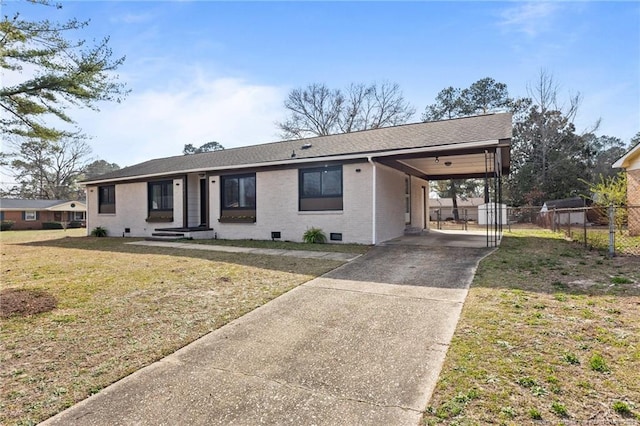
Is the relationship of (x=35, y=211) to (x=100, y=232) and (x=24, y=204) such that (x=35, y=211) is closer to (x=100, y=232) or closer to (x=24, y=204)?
(x=24, y=204)

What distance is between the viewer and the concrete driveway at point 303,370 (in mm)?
2506

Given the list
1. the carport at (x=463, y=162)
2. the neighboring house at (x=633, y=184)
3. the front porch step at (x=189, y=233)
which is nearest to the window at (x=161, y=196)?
the front porch step at (x=189, y=233)

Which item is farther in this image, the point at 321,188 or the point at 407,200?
the point at 407,200

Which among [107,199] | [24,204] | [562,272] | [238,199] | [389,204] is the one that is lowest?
[562,272]

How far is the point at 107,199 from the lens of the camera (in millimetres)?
18125

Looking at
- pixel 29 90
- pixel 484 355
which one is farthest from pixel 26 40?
pixel 484 355

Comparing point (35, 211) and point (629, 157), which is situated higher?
point (629, 157)

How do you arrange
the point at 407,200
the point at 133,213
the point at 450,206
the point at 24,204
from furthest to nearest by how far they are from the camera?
the point at 450,206 < the point at 24,204 < the point at 133,213 < the point at 407,200

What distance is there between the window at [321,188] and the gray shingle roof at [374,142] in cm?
59

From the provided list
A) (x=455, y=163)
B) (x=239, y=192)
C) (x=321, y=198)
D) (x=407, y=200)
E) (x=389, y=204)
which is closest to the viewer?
(x=321, y=198)

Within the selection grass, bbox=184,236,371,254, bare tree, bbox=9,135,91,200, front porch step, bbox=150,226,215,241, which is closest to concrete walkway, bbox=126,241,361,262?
grass, bbox=184,236,371,254

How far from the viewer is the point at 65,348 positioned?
11.7 ft

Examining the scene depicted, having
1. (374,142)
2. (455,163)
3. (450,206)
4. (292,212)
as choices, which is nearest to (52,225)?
(292,212)

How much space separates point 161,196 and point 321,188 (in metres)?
8.78
